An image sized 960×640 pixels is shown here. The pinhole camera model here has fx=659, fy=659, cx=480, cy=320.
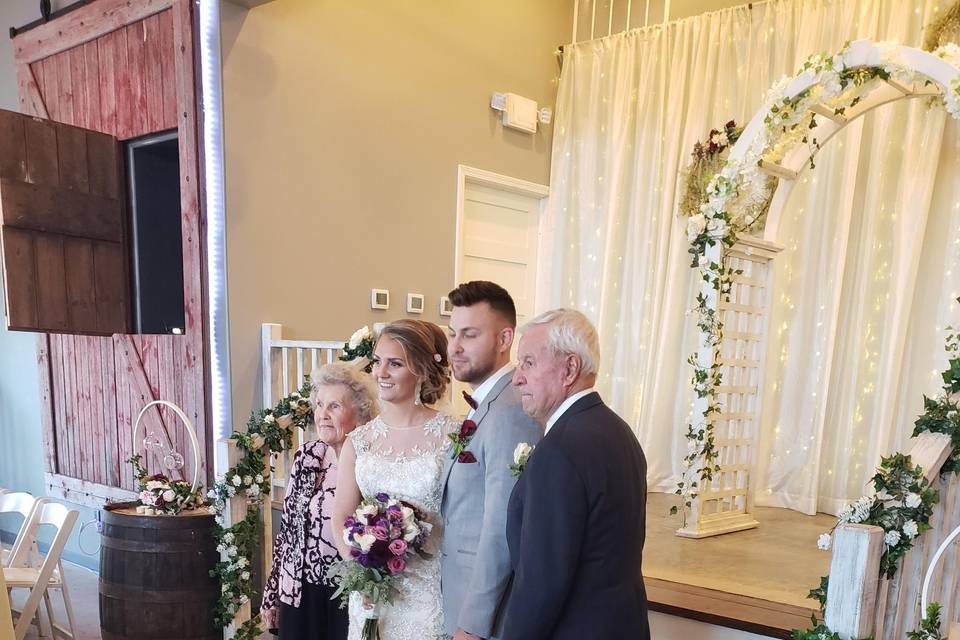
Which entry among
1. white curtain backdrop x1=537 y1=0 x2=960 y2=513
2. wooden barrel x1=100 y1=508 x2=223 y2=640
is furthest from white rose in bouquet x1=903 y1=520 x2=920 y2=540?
wooden barrel x1=100 y1=508 x2=223 y2=640

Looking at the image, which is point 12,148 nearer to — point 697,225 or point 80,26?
point 80,26

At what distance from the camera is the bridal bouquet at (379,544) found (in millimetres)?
1687

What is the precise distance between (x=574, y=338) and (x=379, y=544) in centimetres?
73

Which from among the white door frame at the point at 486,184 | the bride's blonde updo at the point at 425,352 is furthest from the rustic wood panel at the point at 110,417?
the bride's blonde updo at the point at 425,352

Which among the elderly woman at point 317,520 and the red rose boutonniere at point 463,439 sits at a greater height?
the red rose boutonniere at point 463,439

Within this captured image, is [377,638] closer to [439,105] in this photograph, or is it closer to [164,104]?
[164,104]

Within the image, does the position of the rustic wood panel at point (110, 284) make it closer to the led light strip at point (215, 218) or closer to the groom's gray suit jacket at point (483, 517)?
the led light strip at point (215, 218)

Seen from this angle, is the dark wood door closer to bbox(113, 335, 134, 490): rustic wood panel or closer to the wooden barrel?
bbox(113, 335, 134, 490): rustic wood panel

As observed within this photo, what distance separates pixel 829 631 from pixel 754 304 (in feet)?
8.09

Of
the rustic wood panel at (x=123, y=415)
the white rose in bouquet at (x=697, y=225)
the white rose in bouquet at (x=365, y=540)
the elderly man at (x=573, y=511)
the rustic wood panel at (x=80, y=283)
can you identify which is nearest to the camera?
the elderly man at (x=573, y=511)

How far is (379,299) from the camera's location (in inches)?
172

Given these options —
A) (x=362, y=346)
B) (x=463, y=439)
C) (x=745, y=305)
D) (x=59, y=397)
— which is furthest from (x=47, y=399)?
(x=745, y=305)

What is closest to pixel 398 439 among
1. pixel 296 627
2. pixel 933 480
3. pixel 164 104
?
pixel 296 627

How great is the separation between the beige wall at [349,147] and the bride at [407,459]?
6.68ft
